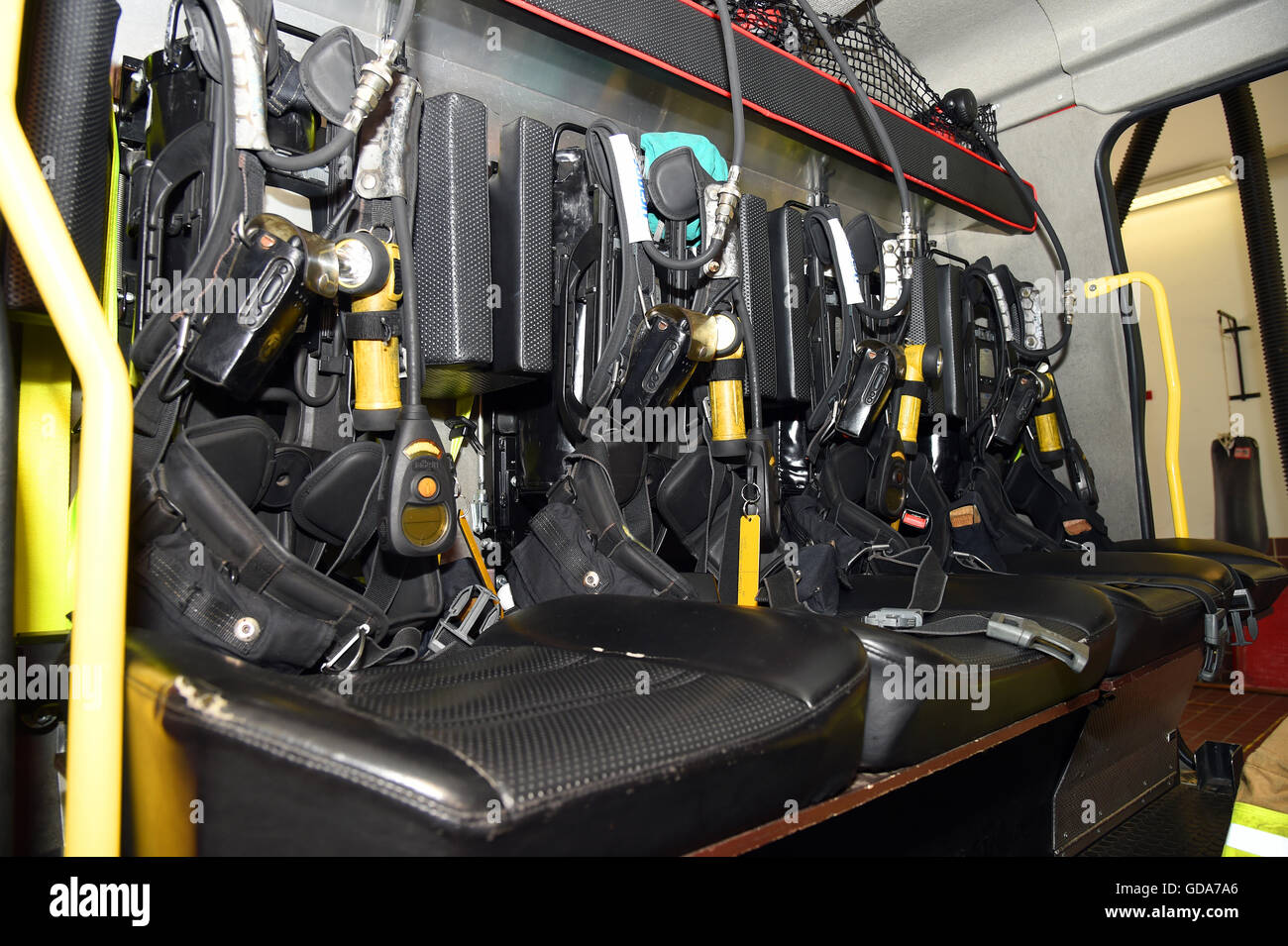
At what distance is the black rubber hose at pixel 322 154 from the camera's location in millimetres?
995

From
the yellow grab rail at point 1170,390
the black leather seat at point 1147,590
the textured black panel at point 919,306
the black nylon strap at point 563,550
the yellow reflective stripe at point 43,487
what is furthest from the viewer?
the yellow grab rail at point 1170,390

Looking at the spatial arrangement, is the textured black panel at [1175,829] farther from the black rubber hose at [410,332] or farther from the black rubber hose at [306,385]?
the black rubber hose at [306,385]

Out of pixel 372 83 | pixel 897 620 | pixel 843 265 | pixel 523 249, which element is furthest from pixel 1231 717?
pixel 372 83

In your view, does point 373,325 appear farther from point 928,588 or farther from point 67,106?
point 928,588

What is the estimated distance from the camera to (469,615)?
4.39ft

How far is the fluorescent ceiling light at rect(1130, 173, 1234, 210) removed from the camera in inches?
212

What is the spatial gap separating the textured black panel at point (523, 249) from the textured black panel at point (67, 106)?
0.65 metres

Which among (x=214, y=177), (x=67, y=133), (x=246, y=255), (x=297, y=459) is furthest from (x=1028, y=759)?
(x=67, y=133)

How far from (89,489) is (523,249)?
0.98 m

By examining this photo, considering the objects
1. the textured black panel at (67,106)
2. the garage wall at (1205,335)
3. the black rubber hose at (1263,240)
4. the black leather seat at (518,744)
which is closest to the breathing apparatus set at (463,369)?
the textured black panel at (67,106)

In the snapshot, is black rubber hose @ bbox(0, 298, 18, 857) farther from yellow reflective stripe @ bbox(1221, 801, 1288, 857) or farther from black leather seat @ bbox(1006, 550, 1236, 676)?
yellow reflective stripe @ bbox(1221, 801, 1288, 857)

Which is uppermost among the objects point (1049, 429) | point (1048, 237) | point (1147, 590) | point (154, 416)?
point (1048, 237)
